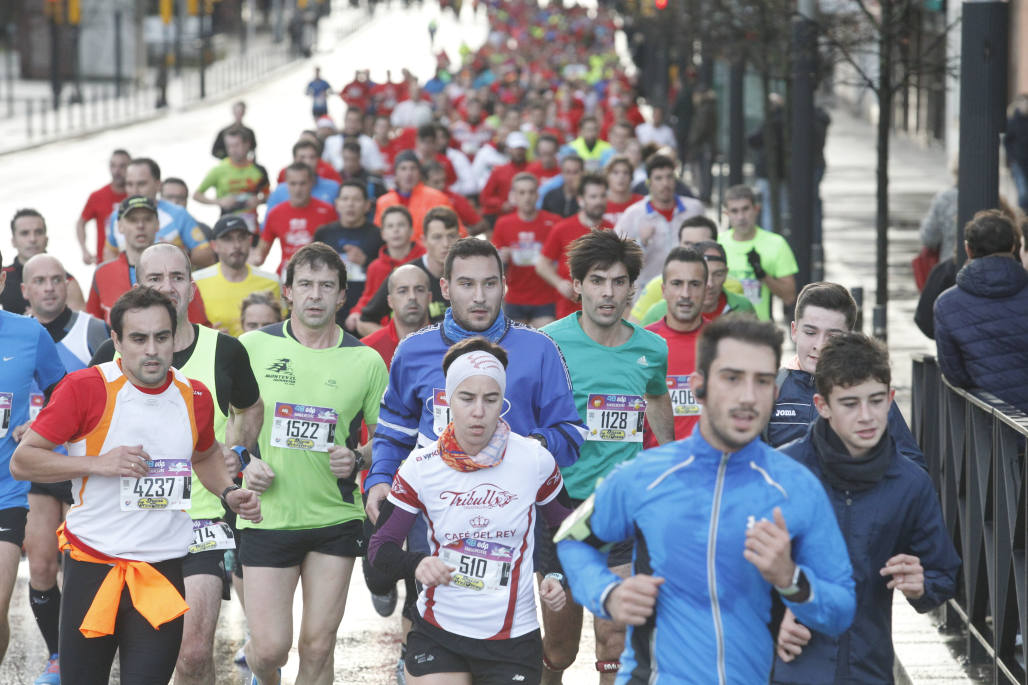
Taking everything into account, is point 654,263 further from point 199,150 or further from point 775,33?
point 199,150

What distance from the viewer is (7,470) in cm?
756

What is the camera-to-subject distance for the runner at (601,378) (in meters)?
7.26

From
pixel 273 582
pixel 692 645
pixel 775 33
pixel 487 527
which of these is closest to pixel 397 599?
pixel 273 582

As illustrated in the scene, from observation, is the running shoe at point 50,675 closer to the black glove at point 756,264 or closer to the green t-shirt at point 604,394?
the green t-shirt at point 604,394

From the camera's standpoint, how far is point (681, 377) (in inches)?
319

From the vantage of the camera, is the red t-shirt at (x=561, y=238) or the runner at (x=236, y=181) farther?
the runner at (x=236, y=181)

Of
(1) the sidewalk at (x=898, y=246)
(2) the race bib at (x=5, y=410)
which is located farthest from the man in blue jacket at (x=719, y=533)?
(2) the race bib at (x=5, y=410)

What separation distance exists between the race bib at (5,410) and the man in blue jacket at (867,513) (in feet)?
12.3

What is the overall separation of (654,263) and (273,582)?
5.96m

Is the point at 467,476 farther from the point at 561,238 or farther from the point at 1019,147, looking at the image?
the point at 1019,147

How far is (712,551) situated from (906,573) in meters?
0.68

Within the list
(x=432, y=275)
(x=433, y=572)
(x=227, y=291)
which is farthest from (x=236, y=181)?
(x=433, y=572)

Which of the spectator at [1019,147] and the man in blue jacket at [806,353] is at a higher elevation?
the spectator at [1019,147]

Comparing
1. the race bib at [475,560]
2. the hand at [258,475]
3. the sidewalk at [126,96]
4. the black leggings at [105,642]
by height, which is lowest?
the black leggings at [105,642]
